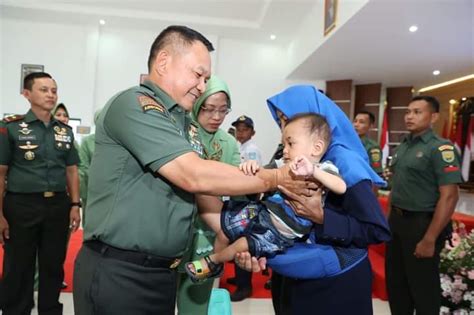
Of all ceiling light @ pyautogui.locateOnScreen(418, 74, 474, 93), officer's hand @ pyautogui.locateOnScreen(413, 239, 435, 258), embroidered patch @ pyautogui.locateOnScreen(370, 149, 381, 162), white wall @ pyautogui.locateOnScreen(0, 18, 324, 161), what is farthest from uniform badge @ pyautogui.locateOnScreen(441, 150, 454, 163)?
ceiling light @ pyautogui.locateOnScreen(418, 74, 474, 93)

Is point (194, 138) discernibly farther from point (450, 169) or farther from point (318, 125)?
point (450, 169)

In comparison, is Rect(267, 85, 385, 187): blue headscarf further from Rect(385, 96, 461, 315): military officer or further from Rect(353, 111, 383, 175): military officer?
Rect(353, 111, 383, 175): military officer

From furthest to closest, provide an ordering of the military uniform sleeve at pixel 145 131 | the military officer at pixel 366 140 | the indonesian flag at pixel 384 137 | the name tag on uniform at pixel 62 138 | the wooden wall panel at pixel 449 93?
the indonesian flag at pixel 384 137, the wooden wall panel at pixel 449 93, the military officer at pixel 366 140, the name tag on uniform at pixel 62 138, the military uniform sleeve at pixel 145 131

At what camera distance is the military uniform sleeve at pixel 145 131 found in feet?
3.44

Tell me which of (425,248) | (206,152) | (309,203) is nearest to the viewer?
(309,203)

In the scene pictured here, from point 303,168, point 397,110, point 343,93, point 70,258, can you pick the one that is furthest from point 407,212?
point 397,110

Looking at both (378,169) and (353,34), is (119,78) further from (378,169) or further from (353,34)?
(378,169)

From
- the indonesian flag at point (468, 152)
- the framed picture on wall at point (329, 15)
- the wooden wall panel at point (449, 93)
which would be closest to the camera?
the framed picture on wall at point (329, 15)

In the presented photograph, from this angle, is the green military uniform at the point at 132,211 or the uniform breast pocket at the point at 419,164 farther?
the uniform breast pocket at the point at 419,164

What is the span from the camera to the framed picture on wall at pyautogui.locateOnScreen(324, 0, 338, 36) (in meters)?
5.44

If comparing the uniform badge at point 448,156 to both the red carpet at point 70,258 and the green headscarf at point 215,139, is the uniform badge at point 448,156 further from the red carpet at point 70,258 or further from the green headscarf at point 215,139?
the red carpet at point 70,258

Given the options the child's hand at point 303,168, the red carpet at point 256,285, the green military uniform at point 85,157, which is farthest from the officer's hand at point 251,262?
the green military uniform at point 85,157

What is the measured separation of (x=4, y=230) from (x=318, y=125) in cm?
239

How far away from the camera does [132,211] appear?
111 cm
